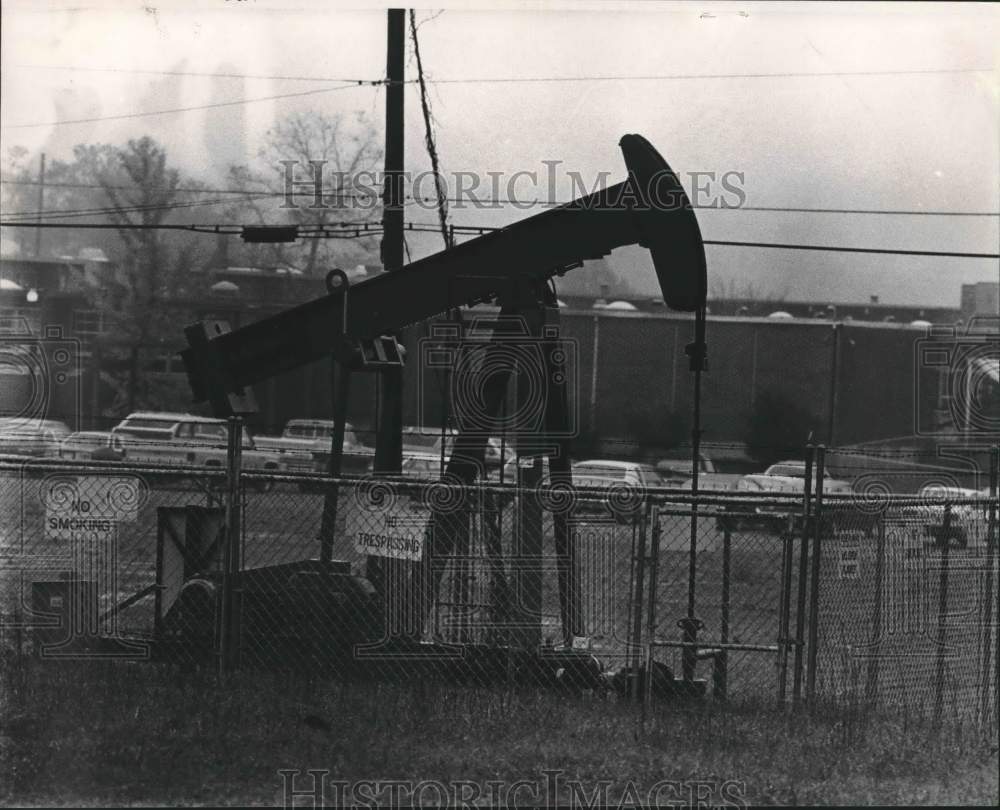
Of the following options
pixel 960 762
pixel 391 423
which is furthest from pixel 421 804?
pixel 391 423

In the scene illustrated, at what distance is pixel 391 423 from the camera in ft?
49.9

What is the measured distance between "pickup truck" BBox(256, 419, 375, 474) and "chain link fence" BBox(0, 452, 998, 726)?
16804 millimetres

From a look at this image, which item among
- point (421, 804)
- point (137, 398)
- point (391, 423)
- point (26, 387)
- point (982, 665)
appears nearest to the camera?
point (421, 804)

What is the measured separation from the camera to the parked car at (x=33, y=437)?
902 inches

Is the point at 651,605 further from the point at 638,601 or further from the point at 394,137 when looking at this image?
the point at 394,137

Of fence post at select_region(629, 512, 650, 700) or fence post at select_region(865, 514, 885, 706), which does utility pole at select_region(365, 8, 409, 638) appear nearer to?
fence post at select_region(629, 512, 650, 700)

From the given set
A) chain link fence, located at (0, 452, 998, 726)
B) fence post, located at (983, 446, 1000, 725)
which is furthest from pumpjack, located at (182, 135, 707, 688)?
fence post, located at (983, 446, 1000, 725)

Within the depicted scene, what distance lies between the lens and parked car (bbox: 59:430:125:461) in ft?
88.9

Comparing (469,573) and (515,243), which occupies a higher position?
(515,243)

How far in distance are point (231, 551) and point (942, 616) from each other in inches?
188

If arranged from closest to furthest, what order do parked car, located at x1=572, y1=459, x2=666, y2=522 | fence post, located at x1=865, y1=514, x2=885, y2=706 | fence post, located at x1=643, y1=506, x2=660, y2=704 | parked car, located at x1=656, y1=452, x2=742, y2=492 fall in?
fence post, located at x1=643, y1=506, x2=660, y2=704 → fence post, located at x1=865, y1=514, x2=885, y2=706 → parked car, located at x1=572, y1=459, x2=666, y2=522 → parked car, located at x1=656, y1=452, x2=742, y2=492

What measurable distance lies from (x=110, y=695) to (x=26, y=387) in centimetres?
1973

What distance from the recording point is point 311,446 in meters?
32.9

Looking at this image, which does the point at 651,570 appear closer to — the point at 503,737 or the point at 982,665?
the point at 503,737
